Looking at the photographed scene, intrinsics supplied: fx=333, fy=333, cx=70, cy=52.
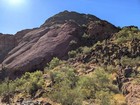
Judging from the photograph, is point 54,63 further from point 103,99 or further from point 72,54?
point 103,99

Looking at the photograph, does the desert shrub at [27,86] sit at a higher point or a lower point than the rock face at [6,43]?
lower

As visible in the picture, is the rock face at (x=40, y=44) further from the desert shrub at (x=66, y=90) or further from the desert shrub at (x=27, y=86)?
the desert shrub at (x=66, y=90)

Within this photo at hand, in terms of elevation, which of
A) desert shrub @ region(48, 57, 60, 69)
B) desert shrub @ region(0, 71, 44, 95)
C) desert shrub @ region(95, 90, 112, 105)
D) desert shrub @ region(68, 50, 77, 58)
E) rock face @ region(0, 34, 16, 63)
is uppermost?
rock face @ region(0, 34, 16, 63)

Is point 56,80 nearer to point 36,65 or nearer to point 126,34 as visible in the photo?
point 36,65

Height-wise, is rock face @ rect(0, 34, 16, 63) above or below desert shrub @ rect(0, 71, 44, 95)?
above

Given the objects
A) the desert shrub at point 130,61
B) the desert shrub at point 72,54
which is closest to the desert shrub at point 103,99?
the desert shrub at point 130,61

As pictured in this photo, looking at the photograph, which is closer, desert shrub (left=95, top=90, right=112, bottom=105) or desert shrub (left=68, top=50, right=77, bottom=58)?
desert shrub (left=95, top=90, right=112, bottom=105)

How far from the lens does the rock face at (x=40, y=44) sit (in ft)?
207

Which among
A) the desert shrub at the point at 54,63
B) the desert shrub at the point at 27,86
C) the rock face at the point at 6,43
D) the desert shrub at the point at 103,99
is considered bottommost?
the desert shrub at the point at 103,99

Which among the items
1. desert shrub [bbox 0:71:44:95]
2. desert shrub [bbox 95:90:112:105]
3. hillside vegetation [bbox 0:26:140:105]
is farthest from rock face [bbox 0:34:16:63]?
desert shrub [bbox 95:90:112:105]

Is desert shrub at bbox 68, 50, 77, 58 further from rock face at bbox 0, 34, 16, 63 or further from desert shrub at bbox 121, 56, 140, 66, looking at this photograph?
rock face at bbox 0, 34, 16, 63

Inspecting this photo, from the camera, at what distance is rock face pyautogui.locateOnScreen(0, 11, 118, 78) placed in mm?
63047

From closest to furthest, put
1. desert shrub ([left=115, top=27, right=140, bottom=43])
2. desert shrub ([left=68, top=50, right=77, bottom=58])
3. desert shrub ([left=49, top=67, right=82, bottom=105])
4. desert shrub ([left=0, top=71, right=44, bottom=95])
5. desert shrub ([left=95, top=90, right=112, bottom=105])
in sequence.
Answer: desert shrub ([left=95, top=90, right=112, bottom=105]), desert shrub ([left=49, top=67, right=82, bottom=105]), desert shrub ([left=0, top=71, right=44, bottom=95]), desert shrub ([left=115, top=27, right=140, bottom=43]), desert shrub ([left=68, top=50, right=77, bottom=58])

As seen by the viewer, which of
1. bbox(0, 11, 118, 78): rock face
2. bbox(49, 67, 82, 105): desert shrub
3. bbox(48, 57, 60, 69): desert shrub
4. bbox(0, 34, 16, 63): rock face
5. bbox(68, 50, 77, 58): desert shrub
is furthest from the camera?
bbox(0, 34, 16, 63): rock face
